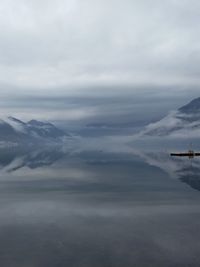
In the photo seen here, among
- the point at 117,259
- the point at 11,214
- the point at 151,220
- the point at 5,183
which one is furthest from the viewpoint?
the point at 5,183

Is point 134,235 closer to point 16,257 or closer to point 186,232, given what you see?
point 186,232

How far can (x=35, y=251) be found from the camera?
158ft

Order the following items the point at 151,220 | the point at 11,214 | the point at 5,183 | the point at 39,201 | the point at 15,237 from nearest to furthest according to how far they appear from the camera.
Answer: the point at 15,237 < the point at 151,220 < the point at 11,214 < the point at 39,201 < the point at 5,183

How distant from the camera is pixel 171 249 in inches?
1917

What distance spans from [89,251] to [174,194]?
55540 millimetres

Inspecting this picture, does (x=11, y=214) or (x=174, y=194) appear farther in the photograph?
(x=174, y=194)

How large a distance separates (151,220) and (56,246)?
22.8 metres

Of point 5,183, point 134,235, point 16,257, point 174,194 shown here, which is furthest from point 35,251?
point 5,183

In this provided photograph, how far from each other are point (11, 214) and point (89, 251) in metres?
29.6

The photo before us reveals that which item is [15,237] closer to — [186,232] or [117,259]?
[117,259]

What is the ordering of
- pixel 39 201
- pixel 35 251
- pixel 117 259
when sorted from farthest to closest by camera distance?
pixel 39 201 < pixel 35 251 < pixel 117 259

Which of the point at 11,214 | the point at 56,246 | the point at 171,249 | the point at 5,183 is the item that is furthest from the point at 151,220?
the point at 5,183

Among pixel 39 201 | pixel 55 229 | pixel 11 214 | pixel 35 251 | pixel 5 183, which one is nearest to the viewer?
pixel 35 251

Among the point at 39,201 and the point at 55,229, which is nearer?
the point at 55,229
